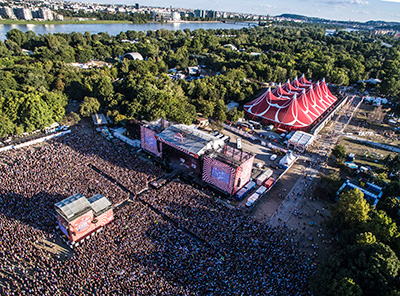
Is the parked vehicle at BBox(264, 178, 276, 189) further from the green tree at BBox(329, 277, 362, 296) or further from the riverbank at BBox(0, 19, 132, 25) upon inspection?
the riverbank at BBox(0, 19, 132, 25)

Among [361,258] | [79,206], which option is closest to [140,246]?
[79,206]

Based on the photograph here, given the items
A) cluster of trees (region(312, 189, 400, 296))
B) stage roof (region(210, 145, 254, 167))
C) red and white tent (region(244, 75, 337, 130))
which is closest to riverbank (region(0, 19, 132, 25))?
red and white tent (region(244, 75, 337, 130))

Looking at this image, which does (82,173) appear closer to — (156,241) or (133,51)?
(156,241)

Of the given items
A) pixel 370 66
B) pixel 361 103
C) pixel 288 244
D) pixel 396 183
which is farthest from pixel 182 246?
pixel 370 66

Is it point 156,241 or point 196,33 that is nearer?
point 156,241

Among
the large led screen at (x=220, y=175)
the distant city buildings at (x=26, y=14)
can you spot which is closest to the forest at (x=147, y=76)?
the large led screen at (x=220, y=175)
